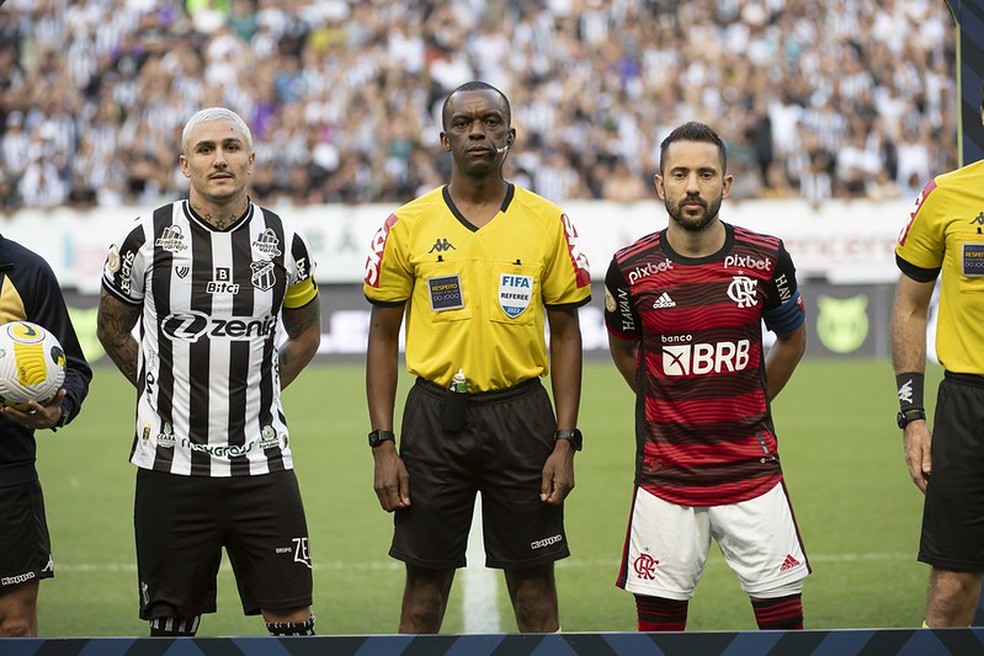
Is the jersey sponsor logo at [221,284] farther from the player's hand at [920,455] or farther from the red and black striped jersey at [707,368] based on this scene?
the player's hand at [920,455]

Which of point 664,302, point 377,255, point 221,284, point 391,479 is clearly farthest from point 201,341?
point 664,302

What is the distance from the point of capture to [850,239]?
16750 millimetres

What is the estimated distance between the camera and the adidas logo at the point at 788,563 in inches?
181

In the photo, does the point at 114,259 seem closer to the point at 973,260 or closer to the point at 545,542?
the point at 545,542

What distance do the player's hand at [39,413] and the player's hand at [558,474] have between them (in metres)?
1.58

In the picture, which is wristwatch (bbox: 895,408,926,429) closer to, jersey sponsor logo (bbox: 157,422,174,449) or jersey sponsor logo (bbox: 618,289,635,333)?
jersey sponsor logo (bbox: 618,289,635,333)

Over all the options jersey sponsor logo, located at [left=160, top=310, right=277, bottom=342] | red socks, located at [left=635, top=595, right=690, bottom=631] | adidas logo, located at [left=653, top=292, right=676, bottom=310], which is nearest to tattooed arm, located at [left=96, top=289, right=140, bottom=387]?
jersey sponsor logo, located at [left=160, top=310, right=277, bottom=342]

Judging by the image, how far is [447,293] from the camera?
4.75 m

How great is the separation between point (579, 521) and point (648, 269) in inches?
170

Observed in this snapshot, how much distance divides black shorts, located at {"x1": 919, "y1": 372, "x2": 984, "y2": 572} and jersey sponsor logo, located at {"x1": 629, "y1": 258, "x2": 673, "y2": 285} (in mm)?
992

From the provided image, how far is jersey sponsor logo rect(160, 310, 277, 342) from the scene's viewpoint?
4586mm

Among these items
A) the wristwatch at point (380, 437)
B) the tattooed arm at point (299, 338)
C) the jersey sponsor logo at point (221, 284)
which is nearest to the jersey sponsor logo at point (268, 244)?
the jersey sponsor logo at point (221, 284)

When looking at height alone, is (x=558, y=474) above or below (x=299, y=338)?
below

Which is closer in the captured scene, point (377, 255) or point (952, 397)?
point (952, 397)
